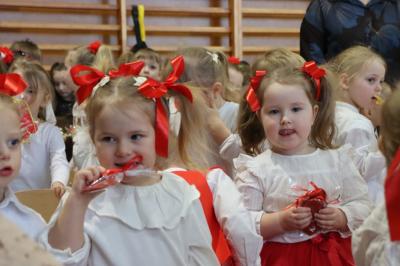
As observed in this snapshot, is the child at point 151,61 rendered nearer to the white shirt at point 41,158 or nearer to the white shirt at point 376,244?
the white shirt at point 41,158

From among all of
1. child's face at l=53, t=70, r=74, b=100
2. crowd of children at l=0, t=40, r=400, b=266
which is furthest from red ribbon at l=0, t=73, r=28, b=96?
child's face at l=53, t=70, r=74, b=100

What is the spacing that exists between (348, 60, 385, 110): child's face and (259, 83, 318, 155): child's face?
781 mm

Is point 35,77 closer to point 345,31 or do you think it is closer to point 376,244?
point 345,31

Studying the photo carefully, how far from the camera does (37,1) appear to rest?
5820 mm

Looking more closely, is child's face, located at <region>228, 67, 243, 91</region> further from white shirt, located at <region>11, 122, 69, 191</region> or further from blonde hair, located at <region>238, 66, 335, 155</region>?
blonde hair, located at <region>238, 66, 335, 155</region>

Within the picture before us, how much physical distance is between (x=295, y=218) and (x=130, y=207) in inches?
22.2

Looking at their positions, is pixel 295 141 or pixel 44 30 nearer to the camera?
pixel 295 141

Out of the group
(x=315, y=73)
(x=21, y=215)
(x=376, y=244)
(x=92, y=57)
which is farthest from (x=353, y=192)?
(x=92, y=57)

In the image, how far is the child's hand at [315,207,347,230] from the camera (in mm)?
2029

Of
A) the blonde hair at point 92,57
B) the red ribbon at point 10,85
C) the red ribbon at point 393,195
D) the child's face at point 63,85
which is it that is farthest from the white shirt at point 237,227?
the child's face at point 63,85

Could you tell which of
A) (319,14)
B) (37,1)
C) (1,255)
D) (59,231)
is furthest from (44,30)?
(1,255)

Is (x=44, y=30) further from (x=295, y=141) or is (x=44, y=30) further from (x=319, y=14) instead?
(x=295, y=141)

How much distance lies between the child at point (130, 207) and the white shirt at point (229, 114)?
1.30 metres

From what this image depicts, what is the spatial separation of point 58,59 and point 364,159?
433 centimetres
